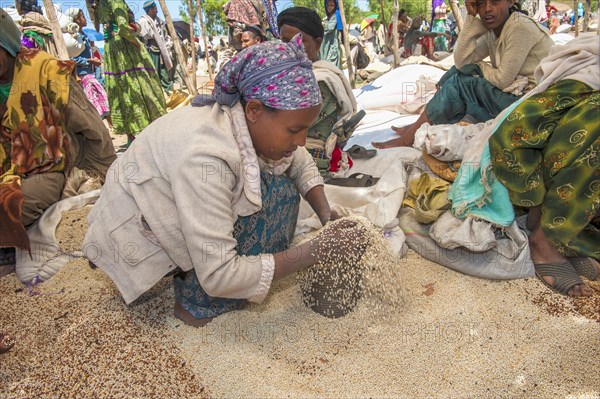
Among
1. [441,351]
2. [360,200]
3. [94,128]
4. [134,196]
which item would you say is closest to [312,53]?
[360,200]

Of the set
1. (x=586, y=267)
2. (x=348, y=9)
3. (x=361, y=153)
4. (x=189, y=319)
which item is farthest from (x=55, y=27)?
(x=348, y=9)

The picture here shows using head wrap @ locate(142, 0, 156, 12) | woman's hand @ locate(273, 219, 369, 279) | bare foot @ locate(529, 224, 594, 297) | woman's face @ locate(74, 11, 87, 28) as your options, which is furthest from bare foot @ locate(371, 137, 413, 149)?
head wrap @ locate(142, 0, 156, 12)

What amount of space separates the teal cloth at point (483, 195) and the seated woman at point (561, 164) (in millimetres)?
52

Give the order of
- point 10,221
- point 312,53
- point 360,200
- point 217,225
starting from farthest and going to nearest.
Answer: point 312,53
point 360,200
point 10,221
point 217,225

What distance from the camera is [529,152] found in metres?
1.82

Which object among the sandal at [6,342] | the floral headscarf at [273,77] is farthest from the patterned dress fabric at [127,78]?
the floral headscarf at [273,77]

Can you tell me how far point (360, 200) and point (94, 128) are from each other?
1.70m

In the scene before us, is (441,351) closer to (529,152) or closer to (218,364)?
(218,364)

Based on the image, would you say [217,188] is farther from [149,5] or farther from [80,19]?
[149,5]

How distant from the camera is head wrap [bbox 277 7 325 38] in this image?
2885 mm

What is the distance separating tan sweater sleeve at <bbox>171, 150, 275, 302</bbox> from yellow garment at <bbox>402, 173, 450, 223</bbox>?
1.15 m

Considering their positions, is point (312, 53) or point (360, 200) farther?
point (312, 53)

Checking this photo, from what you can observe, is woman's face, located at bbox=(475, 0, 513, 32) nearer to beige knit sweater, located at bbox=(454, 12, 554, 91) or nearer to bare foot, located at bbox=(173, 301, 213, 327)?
beige knit sweater, located at bbox=(454, 12, 554, 91)

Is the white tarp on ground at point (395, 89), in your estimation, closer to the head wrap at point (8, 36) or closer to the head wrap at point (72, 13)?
the head wrap at point (8, 36)
